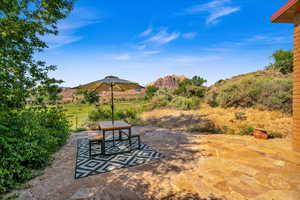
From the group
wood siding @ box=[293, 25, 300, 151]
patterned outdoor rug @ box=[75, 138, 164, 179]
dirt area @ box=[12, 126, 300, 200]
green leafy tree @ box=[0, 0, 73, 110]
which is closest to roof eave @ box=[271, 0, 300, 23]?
wood siding @ box=[293, 25, 300, 151]

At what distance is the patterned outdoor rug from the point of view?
287 centimetres

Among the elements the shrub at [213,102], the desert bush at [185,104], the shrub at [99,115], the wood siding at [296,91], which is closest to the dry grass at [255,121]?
the wood siding at [296,91]

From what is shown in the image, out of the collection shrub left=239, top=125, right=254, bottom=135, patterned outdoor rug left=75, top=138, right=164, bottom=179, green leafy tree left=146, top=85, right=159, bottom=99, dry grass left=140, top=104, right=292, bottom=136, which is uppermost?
green leafy tree left=146, top=85, right=159, bottom=99

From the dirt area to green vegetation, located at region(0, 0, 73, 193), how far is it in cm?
44

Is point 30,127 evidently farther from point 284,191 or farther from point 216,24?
point 216,24

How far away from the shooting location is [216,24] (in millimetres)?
10711

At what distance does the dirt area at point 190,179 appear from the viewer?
204 centimetres

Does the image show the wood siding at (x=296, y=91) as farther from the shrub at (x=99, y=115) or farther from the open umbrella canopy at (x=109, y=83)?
the shrub at (x=99, y=115)

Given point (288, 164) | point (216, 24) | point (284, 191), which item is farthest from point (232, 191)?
point (216, 24)

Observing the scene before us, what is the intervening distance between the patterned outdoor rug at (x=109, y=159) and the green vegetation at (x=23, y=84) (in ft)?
2.63

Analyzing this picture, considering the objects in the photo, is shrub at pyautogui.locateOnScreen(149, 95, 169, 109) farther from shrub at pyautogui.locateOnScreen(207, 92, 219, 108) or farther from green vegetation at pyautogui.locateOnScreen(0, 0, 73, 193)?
green vegetation at pyautogui.locateOnScreen(0, 0, 73, 193)

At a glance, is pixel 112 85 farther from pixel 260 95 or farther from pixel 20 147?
pixel 260 95

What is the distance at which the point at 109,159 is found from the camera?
11.2 ft

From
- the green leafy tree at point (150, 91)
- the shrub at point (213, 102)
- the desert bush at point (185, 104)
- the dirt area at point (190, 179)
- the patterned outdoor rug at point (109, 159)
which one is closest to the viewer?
the dirt area at point (190, 179)
